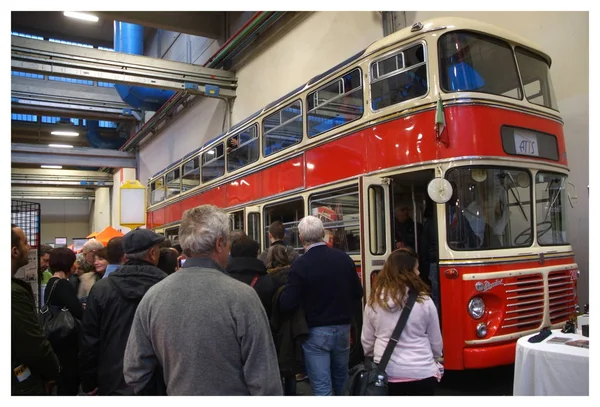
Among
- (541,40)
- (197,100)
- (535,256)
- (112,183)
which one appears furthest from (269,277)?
(112,183)

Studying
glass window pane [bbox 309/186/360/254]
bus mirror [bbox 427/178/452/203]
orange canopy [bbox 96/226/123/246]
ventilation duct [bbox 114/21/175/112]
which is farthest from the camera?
ventilation duct [bbox 114/21/175/112]

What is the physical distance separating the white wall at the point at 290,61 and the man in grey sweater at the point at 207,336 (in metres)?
6.17

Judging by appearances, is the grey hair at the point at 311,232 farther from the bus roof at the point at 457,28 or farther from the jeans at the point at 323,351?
the bus roof at the point at 457,28

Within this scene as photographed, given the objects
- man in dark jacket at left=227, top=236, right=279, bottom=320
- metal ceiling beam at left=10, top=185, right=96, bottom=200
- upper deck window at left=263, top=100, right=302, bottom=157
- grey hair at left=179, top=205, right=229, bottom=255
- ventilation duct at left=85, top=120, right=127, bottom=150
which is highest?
ventilation duct at left=85, top=120, right=127, bottom=150

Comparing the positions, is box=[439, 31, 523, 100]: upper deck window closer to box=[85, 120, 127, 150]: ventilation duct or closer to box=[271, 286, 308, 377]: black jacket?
box=[271, 286, 308, 377]: black jacket

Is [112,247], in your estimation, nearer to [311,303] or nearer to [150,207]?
[311,303]

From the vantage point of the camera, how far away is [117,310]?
8.61 ft

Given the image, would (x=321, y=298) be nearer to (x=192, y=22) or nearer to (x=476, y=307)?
(x=476, y=307)

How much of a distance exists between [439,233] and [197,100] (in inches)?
434

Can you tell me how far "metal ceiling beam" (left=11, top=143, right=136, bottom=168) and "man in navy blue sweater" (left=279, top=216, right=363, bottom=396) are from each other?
9.23 feet

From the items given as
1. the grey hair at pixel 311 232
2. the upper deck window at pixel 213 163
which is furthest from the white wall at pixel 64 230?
the grey hair at pixel 311 232

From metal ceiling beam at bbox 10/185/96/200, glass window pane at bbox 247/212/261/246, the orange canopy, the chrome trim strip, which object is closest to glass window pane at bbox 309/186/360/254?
the chrome trim strip

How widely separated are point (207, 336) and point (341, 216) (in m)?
3.38

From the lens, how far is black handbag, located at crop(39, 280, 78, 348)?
318 cm
